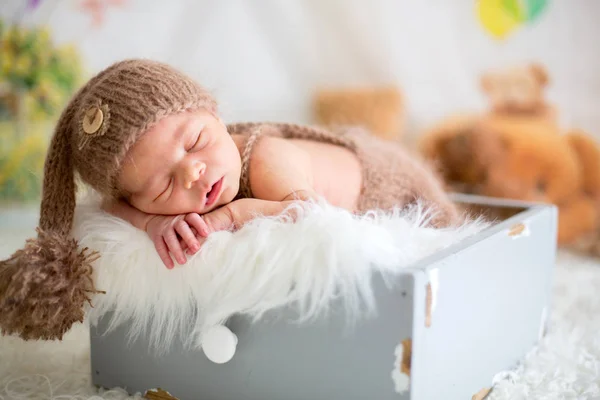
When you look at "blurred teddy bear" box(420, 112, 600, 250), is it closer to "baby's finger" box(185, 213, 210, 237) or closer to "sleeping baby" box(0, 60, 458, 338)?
"sleeping baby" box(0, 60, 458, 338)

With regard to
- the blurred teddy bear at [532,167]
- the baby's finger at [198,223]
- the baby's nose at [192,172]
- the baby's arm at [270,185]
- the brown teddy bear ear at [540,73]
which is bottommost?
the blurred teddy bear at [532,167]

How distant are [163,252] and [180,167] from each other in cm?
12

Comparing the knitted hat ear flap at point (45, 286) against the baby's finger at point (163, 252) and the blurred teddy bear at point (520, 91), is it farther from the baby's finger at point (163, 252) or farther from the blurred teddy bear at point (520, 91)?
the blurred teddy bear at point (520, 91)

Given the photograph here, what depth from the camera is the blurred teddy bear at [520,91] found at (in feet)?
7.12

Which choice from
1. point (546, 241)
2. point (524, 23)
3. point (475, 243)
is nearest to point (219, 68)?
point (524, 23)

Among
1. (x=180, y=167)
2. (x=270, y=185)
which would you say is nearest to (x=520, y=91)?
(x=270, y=185)

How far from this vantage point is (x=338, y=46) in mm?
2365

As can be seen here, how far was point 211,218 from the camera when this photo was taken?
0.92 meters

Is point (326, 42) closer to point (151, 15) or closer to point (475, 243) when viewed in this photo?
point (151, 15)

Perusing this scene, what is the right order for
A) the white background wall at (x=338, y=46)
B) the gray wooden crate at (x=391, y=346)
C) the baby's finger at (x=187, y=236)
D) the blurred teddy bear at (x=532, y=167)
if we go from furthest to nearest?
the white background wall at (x=338, y=46) < the blurred teddy bear at (x=532, y=167) < the baby's finger at (x=187, y=236) < the gray wooden crate at (x=391, y=346)

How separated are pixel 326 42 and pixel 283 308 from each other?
1720 mm

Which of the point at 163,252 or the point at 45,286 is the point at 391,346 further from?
the point at 45,286

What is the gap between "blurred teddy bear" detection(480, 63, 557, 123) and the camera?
7.12 feet

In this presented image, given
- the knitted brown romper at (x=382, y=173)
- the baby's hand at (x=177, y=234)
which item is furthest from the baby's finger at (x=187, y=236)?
the knitted brown romper at (x=382, y=173)
